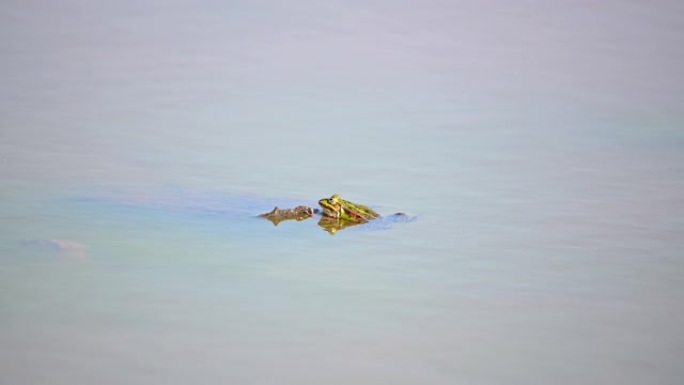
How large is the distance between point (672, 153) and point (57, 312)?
4992 millimetres

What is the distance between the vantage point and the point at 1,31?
1205 cm

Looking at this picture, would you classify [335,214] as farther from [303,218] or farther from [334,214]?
[303,218]

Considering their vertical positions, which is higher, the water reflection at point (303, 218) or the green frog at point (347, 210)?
the green frog at point (347, 210)

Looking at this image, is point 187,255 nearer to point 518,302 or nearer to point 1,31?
point 518,302

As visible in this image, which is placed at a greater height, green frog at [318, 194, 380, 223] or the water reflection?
green frog at [318, 194, 380, 223]

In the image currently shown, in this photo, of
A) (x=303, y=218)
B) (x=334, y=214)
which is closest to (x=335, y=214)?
(x=334, y=214)

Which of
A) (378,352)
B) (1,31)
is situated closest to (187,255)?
(378,352)

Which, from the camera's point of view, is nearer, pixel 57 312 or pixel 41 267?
pixel 57 312

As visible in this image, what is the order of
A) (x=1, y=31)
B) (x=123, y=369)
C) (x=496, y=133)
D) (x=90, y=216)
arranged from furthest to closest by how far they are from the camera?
(x=1, y=31), (x=496, y=133), (x=90, y=216), (x=123, y=369)

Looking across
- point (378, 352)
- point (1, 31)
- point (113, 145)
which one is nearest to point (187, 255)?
point (378, 352)

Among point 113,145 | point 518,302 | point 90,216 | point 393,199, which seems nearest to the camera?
point 518,302

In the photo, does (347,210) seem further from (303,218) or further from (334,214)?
(303,218)

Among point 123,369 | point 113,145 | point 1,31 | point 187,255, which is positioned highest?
point 1,31

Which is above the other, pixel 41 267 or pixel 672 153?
pixel 672 153
